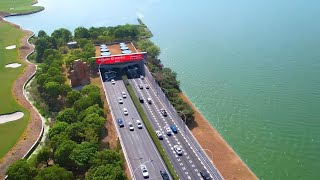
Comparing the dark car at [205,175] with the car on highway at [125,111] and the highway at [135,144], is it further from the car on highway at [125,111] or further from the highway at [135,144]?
the car on highway at [125,111]

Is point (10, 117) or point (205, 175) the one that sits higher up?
point (205, 175)

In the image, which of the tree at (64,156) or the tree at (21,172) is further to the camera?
the tree at (64,156)

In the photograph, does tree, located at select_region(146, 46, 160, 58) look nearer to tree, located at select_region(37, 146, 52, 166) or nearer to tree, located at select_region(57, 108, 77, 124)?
tree, located at select_region(57, 108, 77, 124)

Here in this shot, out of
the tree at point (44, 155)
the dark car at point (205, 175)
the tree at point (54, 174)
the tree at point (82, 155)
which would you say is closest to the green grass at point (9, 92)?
the tree at point (44, 155)

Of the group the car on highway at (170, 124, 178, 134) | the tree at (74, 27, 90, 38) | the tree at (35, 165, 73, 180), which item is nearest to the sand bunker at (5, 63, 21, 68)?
the tree at (74, 27, 90, 38)

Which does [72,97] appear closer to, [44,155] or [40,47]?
[44,155]

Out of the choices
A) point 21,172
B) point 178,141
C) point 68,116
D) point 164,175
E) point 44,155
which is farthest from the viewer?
point 68,116

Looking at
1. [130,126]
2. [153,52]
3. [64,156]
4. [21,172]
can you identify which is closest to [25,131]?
[64,156]
